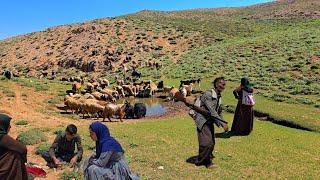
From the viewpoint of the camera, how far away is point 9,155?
26.4 feet

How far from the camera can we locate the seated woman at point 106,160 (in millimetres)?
8508

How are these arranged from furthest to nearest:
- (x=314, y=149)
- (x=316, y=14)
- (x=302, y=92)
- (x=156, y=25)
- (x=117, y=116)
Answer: (x=316, y=14) < (x=156, y=25) < (x=302, y=92) < (x=117, y=116) < (x=314, y=149)

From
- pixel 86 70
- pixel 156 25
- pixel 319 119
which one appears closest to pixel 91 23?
pixel 156 25

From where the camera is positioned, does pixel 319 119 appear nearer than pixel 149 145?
No

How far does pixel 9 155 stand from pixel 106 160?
170 centimetres

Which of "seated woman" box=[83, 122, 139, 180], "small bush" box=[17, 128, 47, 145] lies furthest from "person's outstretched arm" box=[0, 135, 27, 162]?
"small bush" box=[17, 128, 47, 145]

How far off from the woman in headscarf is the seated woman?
1.27m

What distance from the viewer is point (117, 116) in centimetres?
2602

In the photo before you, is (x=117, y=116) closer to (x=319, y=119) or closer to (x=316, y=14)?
(x=319, y=119)

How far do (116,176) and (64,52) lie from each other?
7010 cm

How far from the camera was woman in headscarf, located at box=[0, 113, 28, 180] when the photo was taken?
7.99 m

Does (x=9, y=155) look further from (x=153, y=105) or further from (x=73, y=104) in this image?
(x=153, y=105)

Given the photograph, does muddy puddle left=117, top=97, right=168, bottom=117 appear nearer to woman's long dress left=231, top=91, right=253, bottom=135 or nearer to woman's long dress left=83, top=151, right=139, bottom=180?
→ woman's long dress left=231, top=91, right=253, bottom=135

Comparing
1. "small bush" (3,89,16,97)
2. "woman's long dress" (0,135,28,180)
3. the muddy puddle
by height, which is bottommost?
the muddy puddle
